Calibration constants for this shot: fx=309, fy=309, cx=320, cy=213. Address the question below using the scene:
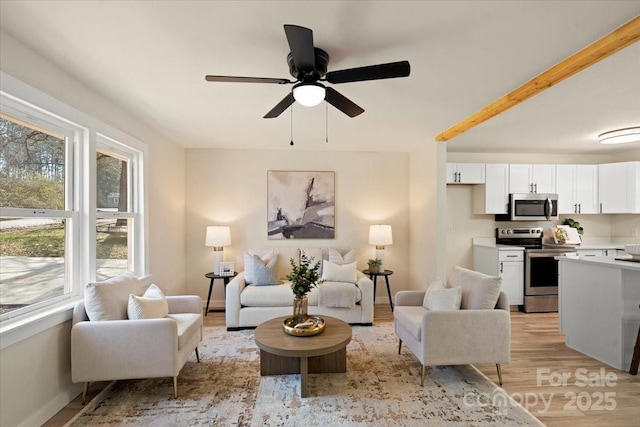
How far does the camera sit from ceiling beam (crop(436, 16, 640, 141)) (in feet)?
5.73

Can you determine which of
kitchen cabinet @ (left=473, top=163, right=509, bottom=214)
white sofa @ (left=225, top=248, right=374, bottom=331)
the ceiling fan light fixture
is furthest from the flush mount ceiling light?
the ceiling fan light fixture

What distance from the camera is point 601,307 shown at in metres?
2.95

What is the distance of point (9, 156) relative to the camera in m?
2.02

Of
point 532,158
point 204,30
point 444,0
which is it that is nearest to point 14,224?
point 204,30

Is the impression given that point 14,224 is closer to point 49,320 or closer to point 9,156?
point 9,156

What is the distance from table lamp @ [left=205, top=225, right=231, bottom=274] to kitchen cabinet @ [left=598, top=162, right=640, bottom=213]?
5.87 metres

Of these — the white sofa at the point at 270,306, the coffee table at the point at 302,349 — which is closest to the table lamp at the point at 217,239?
the white sofa at the point at 270,306

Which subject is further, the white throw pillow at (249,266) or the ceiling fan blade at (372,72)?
the white throw pillow at (249,266)

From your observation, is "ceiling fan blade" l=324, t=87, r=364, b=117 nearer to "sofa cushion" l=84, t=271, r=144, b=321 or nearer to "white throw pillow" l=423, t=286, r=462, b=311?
"white throw pillow" l=423, t=286, r=462, b=311

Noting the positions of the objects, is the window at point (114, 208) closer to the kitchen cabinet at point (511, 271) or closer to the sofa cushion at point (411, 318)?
the sofa cushion at point (411, 318)

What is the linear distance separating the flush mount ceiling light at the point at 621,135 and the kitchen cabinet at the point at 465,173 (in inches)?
56.9

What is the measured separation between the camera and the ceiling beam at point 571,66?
5.73 feet

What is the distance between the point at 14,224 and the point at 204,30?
1771 mm

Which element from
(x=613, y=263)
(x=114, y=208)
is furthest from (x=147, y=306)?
(x=613, y=263)
